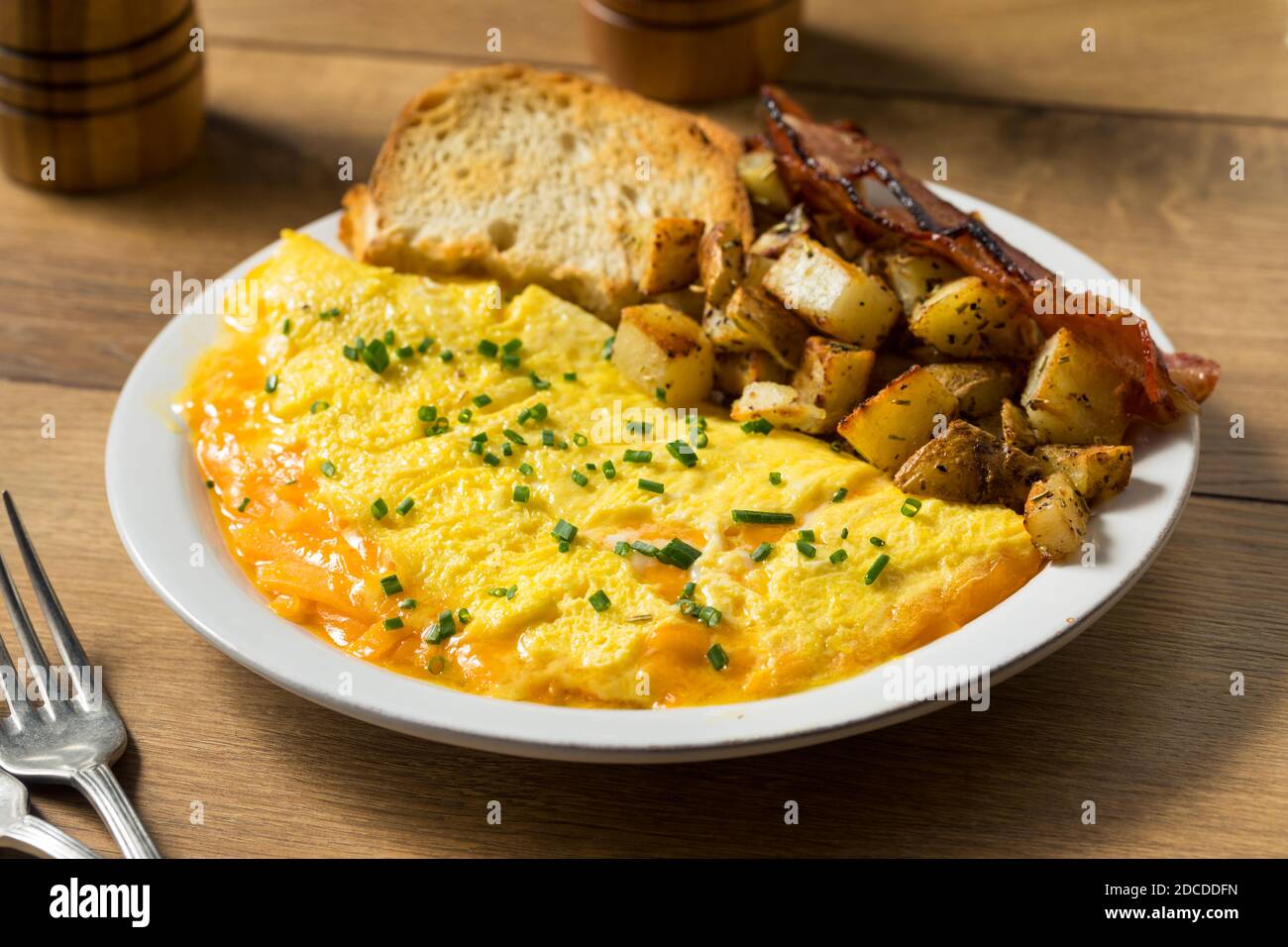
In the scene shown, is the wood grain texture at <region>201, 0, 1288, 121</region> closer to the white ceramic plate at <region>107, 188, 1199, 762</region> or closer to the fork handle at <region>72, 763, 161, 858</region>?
the white ceramic plate at <region>107, 188, 1199, 762</region>

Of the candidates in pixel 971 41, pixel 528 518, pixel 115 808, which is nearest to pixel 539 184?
pixel 528 518

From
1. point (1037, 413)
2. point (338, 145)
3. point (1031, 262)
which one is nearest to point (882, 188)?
point (1031, 262)

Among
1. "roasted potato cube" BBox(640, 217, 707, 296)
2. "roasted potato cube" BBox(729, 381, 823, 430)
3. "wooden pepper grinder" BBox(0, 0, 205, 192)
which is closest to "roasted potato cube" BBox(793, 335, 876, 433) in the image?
"roasted potato cube" BBox(729, 381, 823, 430)

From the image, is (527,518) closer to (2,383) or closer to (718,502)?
(718,502)

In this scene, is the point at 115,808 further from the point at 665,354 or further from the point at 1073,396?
the point at 1073,396

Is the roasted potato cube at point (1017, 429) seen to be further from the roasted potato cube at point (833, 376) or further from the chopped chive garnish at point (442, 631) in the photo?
the chopped chive garnish at point (442, 631)

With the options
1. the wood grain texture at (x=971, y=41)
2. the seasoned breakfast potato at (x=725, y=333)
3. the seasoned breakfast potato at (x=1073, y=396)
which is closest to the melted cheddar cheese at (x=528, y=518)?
the seasoned breakfast potato at (x=725, y=333)

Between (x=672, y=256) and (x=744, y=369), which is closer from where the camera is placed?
(x=744, y=369)
